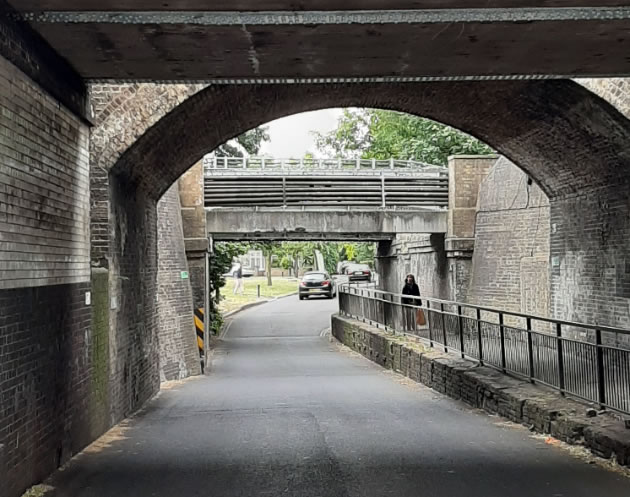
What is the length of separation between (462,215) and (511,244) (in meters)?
2.64

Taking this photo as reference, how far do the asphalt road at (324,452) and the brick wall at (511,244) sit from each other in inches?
235

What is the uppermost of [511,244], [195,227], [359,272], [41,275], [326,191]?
[326,191]

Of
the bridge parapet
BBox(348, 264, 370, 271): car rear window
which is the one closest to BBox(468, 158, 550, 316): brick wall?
the bridge parapet

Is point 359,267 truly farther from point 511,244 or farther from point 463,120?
point 463,120

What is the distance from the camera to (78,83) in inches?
313

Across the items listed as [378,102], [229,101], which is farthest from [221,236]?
[229,101]

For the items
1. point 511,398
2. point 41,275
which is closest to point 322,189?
point 511,398

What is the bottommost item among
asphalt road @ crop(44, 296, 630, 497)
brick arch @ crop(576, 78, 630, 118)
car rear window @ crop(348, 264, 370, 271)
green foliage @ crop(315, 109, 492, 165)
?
asphalt road @ crop(44, 296, 630, 497)

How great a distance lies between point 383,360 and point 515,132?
6734mm

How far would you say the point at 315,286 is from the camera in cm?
4684

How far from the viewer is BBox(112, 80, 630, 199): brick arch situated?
10172mm

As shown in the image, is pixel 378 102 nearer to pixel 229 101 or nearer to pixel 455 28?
pixel 229 101

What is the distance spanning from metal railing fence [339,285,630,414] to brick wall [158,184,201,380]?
4749 millimetres

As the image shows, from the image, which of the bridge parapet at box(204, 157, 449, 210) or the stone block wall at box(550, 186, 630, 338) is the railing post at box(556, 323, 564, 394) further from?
the bridge parapet at box(204, 157, 449, 210)
